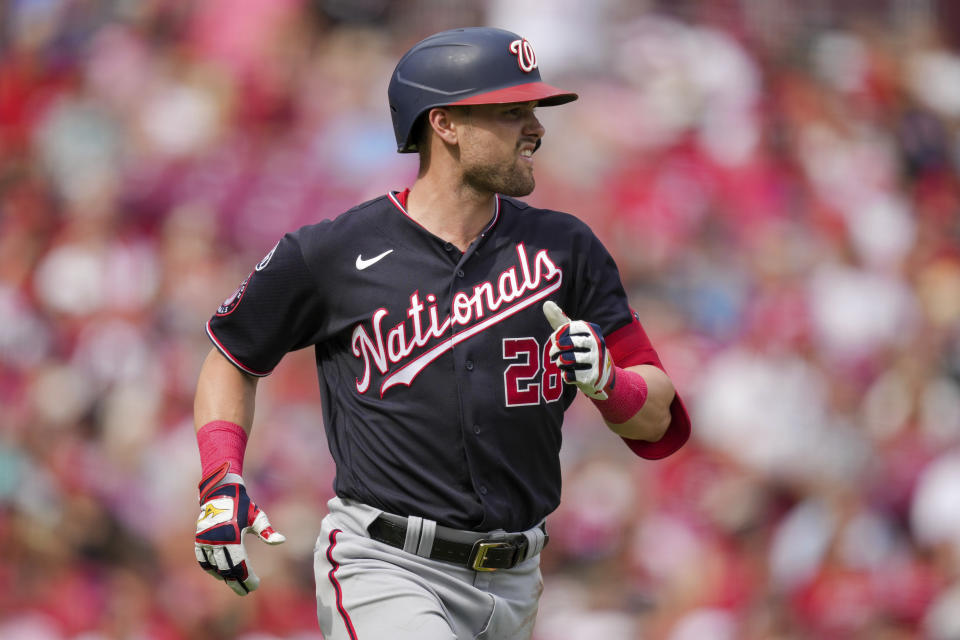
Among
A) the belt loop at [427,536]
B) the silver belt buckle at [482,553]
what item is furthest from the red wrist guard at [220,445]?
the silver belt buckle at [482,553]

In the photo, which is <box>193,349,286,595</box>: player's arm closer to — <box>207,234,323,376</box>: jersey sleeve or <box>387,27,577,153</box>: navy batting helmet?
<box>207,234,323,376</box>: jersey sleeve

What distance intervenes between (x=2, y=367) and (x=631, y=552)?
3.82 meters

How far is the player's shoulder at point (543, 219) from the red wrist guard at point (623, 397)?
43 cm

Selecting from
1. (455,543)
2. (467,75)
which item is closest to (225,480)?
(455,543)

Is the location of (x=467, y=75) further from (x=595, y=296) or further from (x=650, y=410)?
(x=650, y=410)

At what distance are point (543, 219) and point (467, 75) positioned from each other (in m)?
0.45

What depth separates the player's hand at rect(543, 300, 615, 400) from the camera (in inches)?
122

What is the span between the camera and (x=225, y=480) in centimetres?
333

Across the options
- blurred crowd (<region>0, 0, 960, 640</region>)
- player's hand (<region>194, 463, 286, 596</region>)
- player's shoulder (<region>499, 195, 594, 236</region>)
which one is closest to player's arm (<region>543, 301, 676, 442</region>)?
player's shoulder (<region>499, 195, 594, 236</region>)

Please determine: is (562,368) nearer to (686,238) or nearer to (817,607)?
(817,607)

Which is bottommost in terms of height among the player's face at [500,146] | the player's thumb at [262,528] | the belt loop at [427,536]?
the belt loop at [427,536]

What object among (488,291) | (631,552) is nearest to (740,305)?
(631,552)

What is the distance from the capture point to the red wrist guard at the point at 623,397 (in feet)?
10.7

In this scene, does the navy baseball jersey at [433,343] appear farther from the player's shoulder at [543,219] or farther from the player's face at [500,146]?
the player's face at [500,146]
